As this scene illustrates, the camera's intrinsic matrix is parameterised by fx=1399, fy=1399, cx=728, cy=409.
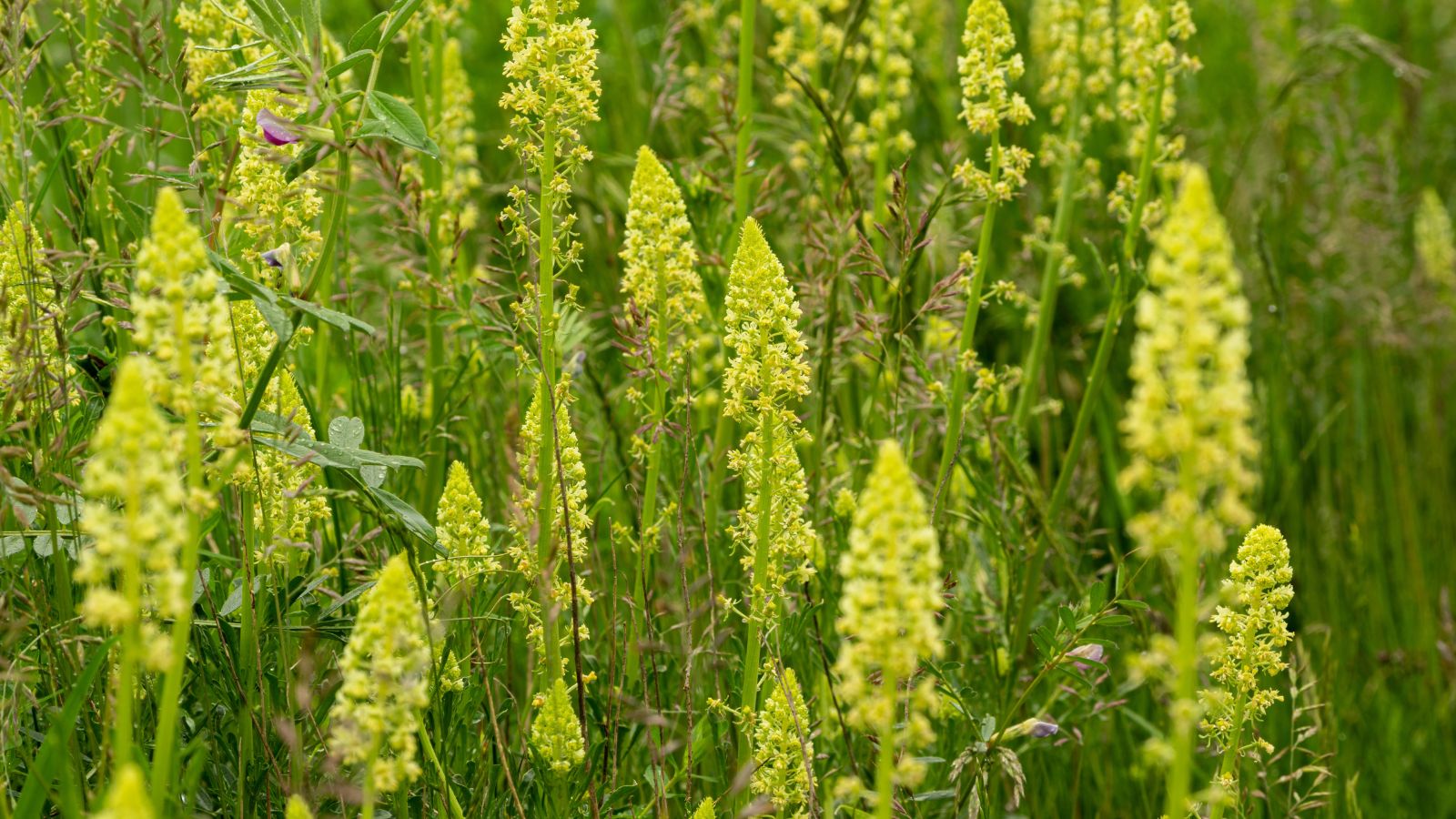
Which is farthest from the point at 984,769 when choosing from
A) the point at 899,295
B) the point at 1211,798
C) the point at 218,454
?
the point at 218,454

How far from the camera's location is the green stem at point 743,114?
10.5 feet

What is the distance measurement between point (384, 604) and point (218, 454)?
30.6 inches

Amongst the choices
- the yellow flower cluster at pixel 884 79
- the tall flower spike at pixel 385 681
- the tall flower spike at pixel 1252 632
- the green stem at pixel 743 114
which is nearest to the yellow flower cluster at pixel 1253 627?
the tall flower spike at pixel 1252 632

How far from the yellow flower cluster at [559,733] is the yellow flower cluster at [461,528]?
304mm

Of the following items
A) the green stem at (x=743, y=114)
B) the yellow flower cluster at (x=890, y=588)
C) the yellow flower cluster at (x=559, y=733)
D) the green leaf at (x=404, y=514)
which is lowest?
the yellow flower cluster at (x=559, y=733)

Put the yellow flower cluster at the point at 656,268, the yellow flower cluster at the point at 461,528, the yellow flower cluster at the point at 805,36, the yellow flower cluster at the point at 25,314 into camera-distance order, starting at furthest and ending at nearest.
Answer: the yellow flower cluster at the point at 805,36 < the yellow flower cluster at the point at 656,268 < the yellow flower cluster at the point at 461,528 < the yellow flower cluster at the point at 25,314

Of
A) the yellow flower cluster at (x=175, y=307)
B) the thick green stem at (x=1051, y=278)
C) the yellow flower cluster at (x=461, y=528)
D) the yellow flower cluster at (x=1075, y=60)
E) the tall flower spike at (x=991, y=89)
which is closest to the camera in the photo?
the yellow flower cluster at (x=175, y=307)

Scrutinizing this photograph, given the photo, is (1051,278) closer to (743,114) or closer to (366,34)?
(743,114)

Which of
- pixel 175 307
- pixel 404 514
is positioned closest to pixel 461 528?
pixel 404 514

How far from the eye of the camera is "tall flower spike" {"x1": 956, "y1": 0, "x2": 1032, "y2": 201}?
2709 millimetres

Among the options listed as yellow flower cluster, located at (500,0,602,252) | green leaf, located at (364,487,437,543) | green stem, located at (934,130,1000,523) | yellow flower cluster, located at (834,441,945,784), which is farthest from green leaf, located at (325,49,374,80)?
green stem, located at (934,130,1000,523)

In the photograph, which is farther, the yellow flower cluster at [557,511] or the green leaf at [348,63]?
the yellow flower cluster at [557,511]

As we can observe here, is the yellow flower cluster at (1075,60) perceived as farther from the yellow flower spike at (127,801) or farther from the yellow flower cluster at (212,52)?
the yellow flower spike at (127,801)

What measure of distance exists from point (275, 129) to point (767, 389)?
896 millimetres
